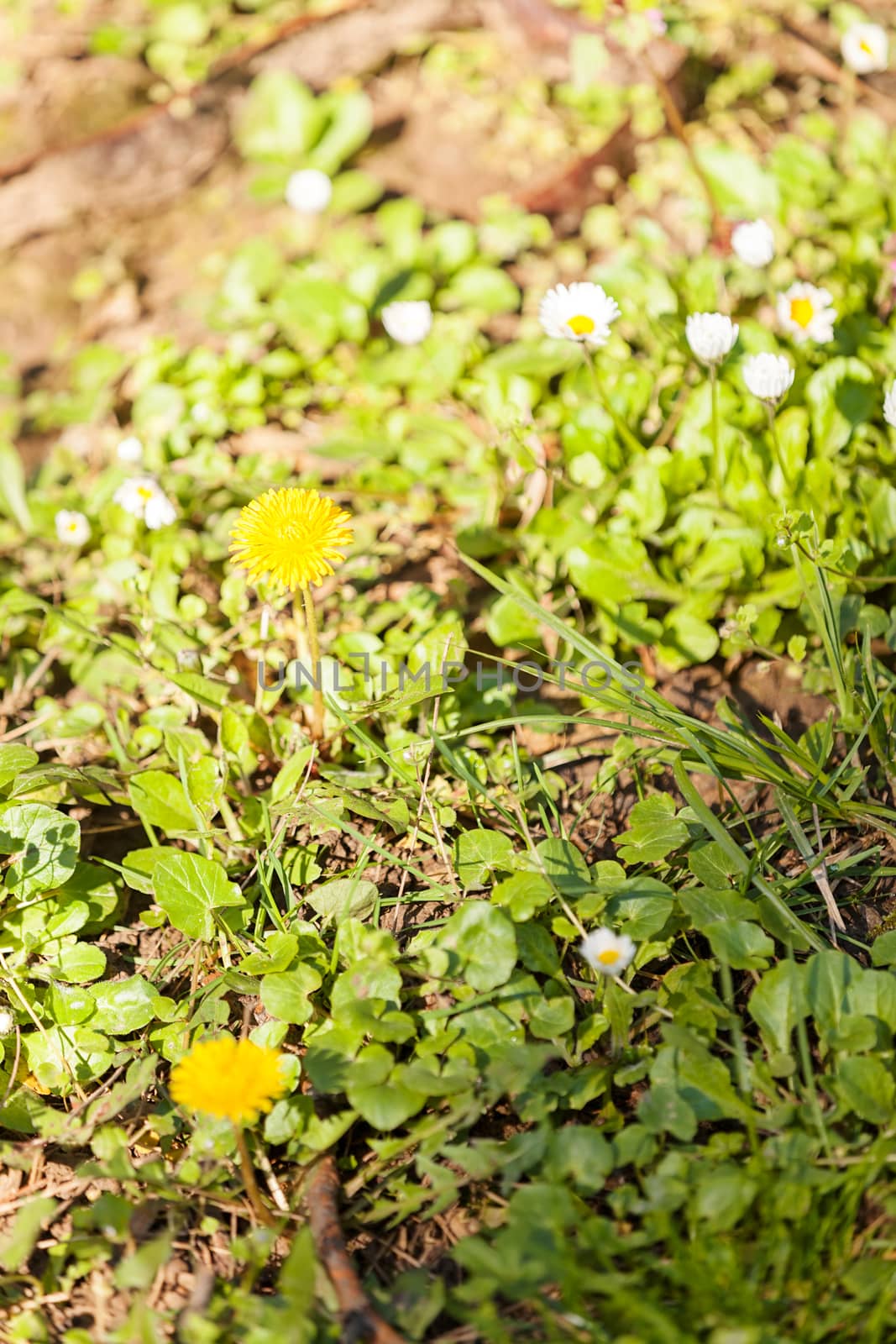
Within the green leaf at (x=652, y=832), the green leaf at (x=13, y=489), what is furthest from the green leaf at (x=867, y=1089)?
the green leaf at (x=13, y=489)

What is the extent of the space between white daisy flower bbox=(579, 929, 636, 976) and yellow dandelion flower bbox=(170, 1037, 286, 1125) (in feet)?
1.63

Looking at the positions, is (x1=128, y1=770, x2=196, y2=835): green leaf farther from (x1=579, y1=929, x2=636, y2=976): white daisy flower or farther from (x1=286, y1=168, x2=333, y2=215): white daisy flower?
(x1=286, y1=168, x2=333, y2=215): white daisy flower

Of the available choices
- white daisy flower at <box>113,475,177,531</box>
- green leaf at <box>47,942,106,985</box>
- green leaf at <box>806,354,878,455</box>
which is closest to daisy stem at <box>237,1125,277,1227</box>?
green leaf at <box>47,942,106,985</box>

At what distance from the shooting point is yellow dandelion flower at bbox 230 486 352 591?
1.91 m

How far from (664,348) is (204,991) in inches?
74.6

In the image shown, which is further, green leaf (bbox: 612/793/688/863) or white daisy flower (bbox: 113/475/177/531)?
white daisy flower (bbox: 113/475/177/531)

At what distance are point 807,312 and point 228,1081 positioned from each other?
82.3 inches

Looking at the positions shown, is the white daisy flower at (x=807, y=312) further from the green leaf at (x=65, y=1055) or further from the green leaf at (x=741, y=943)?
the green leaf at (x=65, y=1055)

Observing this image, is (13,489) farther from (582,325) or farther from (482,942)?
(482,942)

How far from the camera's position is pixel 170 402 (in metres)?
2.99

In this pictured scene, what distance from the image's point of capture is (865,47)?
3.15 metres

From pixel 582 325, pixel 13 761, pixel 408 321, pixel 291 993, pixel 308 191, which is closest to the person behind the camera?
pixel 291 993

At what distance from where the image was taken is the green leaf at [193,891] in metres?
1.87

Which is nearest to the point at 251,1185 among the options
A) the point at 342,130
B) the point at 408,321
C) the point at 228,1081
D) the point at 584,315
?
the point at 228,1081
